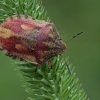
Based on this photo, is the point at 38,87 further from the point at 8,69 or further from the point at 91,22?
the point at 91,22

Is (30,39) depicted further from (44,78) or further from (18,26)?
(44,78)

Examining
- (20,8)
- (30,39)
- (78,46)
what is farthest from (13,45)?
(78,46)

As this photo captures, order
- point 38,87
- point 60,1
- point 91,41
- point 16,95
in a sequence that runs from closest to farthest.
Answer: point 38,87 < point 16,95 < point 91,41 < point 60,1

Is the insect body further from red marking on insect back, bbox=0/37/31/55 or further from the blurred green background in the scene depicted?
the blurred green background

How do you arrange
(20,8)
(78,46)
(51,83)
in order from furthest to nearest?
(78,46)
(20,8)
(51,83)

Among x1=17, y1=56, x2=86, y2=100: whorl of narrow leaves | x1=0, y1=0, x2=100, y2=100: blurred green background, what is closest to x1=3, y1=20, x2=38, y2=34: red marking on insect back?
x1=17, y1=56, x2=86, y2=100: whorl of narrow leaves

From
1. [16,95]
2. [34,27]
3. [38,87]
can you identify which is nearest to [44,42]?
[34,27]

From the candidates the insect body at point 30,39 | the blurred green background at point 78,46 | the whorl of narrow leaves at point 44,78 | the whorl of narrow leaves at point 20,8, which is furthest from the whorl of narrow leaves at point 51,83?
the blurred green background at point 78,46
